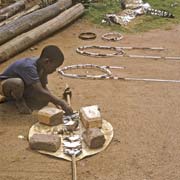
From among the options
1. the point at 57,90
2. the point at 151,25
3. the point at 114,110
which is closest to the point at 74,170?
the point at 114,110

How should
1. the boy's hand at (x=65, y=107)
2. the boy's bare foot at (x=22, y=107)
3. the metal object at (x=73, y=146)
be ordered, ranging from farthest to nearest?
the boy's bare foot at (x=22, y=107)
the boy's hand at (x=65, y=107)
the metal object at (x=73, y=146)

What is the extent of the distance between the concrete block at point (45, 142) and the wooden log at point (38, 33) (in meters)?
2.75

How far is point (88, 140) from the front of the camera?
4.04 metres

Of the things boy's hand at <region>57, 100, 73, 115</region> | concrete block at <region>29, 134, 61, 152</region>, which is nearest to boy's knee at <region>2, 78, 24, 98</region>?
boy's hand at <region>57, 100, 73, 115</region>

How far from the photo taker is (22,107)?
473 cm

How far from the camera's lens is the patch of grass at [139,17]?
8625mm

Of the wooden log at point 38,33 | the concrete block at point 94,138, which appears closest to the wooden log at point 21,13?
the wooden log at point 38,33

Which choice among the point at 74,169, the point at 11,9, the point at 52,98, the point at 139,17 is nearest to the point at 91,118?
the point at 52,98

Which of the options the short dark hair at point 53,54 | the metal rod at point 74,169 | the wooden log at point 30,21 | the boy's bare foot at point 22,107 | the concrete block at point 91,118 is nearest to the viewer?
the metal rod at point 74,169

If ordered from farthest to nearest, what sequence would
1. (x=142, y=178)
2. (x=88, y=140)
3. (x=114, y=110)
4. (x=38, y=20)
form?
1. (x=38, y=20)
2. (x=114, y=110)
3. (x=88, y=140)
4. (x=142, y=178)

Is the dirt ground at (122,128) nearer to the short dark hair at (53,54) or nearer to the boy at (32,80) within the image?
the boy at (32,80)

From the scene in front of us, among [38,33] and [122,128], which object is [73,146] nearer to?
[122,128]

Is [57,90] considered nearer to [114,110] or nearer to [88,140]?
[114,110]

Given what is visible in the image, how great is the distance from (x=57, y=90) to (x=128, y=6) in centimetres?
487
